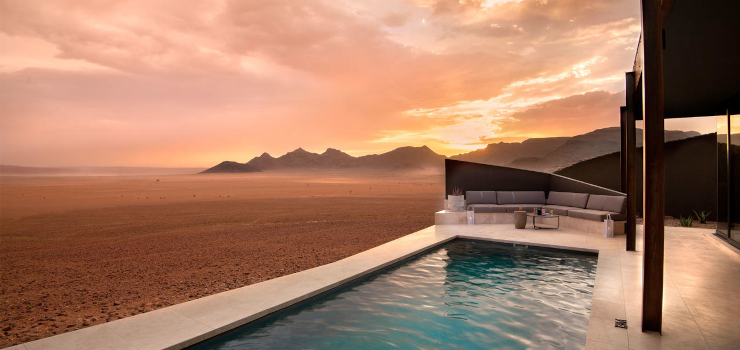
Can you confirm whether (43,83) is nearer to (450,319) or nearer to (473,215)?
(473,215)

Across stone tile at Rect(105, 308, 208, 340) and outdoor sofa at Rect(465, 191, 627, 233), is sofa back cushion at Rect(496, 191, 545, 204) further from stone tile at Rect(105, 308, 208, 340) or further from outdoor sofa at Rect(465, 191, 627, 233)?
stone tile at Rect(105, 308, 208, 340)

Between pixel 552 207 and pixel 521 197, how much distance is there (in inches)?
36.5

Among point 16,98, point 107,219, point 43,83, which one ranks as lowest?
point 107,219

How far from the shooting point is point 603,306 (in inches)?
150

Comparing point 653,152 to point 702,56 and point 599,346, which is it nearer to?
point 599,346

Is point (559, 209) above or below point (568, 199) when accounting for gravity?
below

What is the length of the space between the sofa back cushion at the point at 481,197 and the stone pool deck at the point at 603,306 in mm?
3767

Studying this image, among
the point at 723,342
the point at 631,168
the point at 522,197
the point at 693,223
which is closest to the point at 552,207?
the point at 522,197

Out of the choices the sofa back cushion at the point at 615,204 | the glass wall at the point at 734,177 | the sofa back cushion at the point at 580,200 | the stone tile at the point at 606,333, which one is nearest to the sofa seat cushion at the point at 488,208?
the sofa back cushion at the point at 580,200

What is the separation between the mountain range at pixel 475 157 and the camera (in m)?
82.3

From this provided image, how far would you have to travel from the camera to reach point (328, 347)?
10.2ft

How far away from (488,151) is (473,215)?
310 feet

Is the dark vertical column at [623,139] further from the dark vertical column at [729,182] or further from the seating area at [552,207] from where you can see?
the dark vertical column at [729,182]

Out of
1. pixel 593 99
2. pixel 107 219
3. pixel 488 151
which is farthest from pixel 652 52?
pixel 488 151
